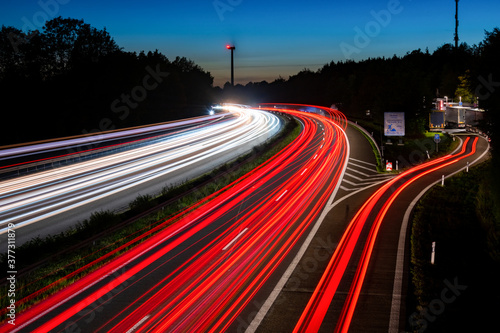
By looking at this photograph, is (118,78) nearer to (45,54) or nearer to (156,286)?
(45,54)

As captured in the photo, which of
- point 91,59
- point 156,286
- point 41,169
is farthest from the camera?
point 91,59

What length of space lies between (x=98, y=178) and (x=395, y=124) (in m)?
28.2

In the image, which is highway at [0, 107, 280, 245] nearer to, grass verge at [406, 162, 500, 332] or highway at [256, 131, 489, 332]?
highway at [256, 131, 489, 332]

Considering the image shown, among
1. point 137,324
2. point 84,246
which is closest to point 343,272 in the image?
point 137,324

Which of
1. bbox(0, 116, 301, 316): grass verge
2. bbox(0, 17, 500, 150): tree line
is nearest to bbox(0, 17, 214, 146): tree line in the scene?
bbox(0, 17, 500, 150): tree line

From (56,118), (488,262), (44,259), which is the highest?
(56,118)

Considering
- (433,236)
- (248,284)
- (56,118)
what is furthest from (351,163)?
(56,118)

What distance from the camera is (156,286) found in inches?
483

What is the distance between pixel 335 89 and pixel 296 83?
2037 inches

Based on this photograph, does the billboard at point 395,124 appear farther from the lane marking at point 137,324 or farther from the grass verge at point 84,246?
the lane marking at point 137,324

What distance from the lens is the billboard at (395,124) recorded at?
41969 millimetres

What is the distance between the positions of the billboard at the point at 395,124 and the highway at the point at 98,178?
45.1ft

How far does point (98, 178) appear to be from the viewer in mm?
26703

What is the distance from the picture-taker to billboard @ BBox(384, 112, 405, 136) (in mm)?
41969
